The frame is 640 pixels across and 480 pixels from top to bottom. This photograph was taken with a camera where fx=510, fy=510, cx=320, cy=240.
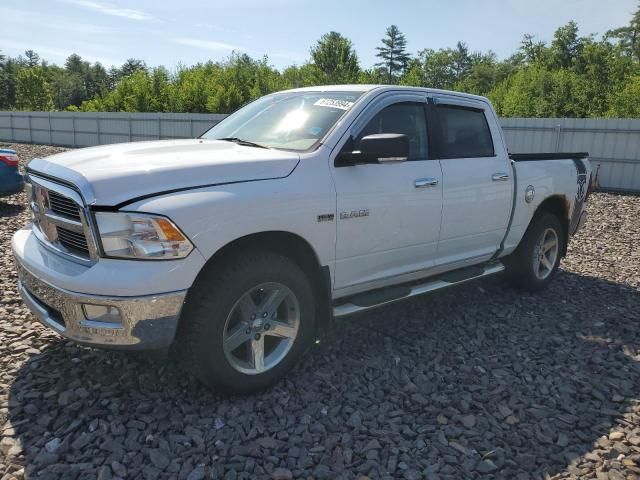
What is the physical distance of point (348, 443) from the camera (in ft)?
9.20

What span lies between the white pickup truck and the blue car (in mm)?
5825

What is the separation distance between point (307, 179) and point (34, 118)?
107 feet

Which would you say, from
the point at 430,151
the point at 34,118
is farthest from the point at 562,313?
the point at 34,118

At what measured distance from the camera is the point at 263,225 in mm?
2969

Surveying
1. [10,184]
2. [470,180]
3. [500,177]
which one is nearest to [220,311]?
[470,180]

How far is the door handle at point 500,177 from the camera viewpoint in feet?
14.9

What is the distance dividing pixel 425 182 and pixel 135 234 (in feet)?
7.18

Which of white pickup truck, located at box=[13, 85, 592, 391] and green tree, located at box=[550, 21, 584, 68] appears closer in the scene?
white pickup truck, located at box=[13, 85, 592, 391]

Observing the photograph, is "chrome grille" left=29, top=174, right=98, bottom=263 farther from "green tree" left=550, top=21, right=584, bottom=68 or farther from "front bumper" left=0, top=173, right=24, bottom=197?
"green tree" left=550, top=21, right=584, bottom=68

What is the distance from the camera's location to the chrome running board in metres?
3.56

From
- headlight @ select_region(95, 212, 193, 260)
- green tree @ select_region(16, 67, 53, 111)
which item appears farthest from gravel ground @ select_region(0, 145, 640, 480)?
green tree @ select_region(16, 67, 53, 111)

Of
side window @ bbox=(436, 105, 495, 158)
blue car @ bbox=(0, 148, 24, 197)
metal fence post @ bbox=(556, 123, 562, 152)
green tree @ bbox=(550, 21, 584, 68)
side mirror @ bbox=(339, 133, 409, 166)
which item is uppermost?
green tree @ bbox=(550, 21, 584, 68)

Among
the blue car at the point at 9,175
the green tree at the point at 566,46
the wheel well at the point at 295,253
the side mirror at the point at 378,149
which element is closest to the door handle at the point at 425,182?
the side mirror at the point at 378,149

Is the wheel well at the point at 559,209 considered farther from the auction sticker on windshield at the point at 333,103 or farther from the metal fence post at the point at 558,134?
the metal fence post at the point at 558,134
